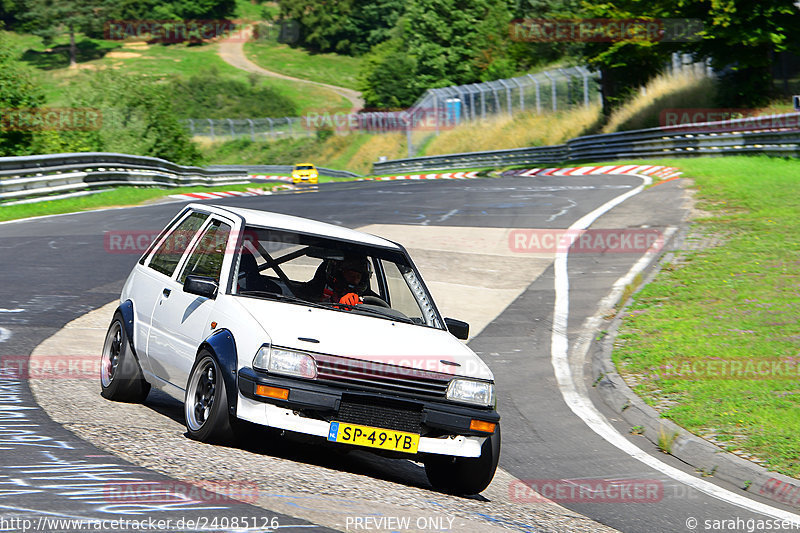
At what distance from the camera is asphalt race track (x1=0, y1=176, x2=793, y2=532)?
209 inches

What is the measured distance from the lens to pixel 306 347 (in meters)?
6.31

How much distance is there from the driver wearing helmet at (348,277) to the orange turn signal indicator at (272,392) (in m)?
1.66

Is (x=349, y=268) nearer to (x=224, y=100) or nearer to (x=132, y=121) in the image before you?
(x=132, y=121)

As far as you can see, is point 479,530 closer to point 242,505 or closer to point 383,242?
point 242,505

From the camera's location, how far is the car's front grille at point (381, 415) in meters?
6.28

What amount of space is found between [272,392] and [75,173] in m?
24.3

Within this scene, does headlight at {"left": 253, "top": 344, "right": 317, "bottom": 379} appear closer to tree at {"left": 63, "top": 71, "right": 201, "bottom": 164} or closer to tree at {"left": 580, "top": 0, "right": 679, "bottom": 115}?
tree at {"left": 580, "top": 0, "right": 679, "bottom": 115}

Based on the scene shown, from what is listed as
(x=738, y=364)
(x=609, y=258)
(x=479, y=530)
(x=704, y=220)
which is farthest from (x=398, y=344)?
(x=704, y=220)

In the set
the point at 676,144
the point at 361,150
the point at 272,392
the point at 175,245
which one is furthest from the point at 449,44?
the point at 272,392

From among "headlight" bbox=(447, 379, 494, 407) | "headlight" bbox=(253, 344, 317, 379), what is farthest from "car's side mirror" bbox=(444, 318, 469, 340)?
"headlight" bbox=(253, 344, 317, 379)

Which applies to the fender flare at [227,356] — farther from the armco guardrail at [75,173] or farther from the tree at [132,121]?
the tree at [132,121]

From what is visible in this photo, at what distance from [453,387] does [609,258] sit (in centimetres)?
1185

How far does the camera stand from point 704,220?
20.0 meters

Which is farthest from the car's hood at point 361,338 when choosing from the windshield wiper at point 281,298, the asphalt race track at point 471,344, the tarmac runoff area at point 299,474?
the asphalt race track at point 471,344
